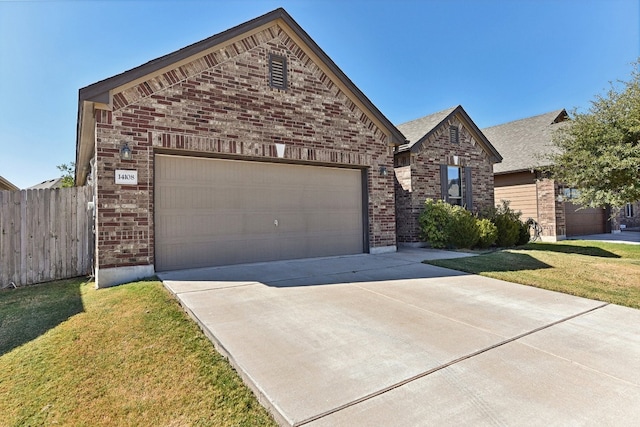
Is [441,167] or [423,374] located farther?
[441,167]

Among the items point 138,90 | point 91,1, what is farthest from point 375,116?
point 91,1

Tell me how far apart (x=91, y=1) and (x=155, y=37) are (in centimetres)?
167

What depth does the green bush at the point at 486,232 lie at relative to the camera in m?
11.3

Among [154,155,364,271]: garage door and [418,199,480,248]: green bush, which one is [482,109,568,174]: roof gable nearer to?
[418,199,480,248]: green bush

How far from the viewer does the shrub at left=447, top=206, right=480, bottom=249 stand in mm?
10992

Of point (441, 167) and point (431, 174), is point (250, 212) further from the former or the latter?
point (441, 167)

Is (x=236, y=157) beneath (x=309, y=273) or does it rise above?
above

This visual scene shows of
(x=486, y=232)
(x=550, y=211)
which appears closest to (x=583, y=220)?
(x=550, y=211)

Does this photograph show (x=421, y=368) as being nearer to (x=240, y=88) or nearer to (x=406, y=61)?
(x=240, y=88)

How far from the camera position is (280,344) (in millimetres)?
3414

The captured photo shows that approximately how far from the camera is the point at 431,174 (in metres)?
12.4

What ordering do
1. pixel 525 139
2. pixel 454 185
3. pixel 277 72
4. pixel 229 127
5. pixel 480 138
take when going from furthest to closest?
pixel 525 139
pixel 480 138
pixel 454 185
pixel 277 72
pixel 229 127

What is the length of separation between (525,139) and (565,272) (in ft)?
44.9

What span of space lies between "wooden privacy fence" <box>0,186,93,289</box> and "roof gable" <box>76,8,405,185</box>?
5.66 feet
